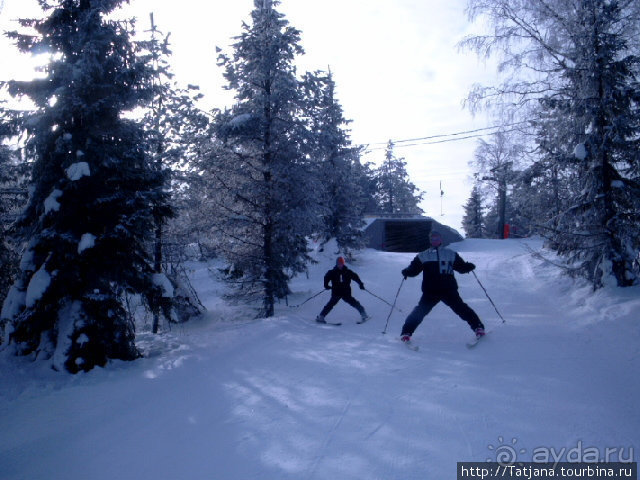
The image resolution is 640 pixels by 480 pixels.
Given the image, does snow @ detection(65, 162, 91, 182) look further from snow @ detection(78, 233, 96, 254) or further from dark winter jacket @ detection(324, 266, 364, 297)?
dark winter jacket @ detection(324, 266, 364, 297)

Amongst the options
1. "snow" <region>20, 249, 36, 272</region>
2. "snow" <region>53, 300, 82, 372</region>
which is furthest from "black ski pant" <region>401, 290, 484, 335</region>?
"snow" <region>20, 249, 36, 272</region>

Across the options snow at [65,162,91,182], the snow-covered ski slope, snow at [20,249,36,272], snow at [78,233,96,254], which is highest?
snow at [65,162,91,182]

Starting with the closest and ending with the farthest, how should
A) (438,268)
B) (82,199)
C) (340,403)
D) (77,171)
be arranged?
(340,403)
(77,171)
(438,268)
(82,199)

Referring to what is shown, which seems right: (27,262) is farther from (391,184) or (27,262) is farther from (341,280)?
(391,184)

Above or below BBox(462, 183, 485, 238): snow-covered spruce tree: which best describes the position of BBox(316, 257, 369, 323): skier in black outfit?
below

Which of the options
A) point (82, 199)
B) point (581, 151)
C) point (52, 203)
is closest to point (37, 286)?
point (52, 203)

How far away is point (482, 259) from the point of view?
70.9 ft

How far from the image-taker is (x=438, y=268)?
746 cm

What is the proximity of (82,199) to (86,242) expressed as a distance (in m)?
1.04

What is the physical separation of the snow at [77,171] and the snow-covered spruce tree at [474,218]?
206ft

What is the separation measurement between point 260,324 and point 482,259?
15548 millimetres

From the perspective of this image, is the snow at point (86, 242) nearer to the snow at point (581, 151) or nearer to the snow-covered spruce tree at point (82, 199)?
the snow-covered spruce tree at point (82, 199)

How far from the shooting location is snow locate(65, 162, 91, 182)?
7055mm

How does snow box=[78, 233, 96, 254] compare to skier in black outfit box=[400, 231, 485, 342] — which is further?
skier in black outfit box=[400, 231, 485, 342]
